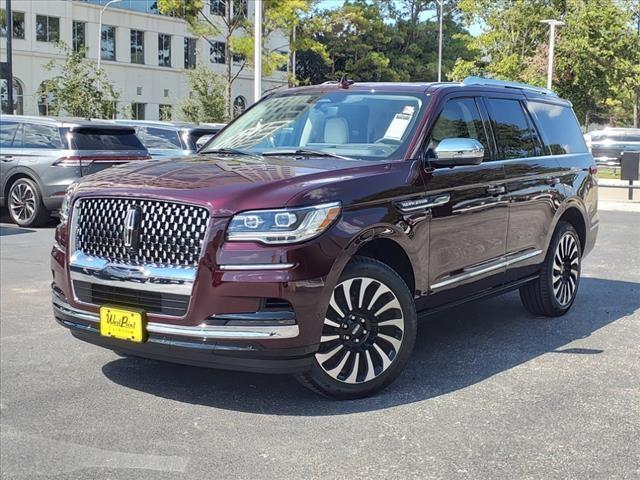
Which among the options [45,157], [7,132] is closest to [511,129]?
[45,157]

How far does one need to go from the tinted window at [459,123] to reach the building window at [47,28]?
40.5 metres

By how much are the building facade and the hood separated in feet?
105

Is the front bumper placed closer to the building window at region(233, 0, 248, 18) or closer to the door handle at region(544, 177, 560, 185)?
the door handle at region(544, 177, 560, 185)

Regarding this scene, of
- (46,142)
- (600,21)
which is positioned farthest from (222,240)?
(600,21)

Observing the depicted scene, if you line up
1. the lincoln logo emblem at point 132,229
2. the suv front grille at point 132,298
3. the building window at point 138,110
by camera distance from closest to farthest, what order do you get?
the suv front grille at point 132,298, the lincoln logo emblem at point 132,229, the building window at point 138,110

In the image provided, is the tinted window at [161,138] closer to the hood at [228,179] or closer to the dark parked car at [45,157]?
the dark parked car at [45,157]

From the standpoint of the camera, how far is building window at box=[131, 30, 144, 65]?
47.6 metres

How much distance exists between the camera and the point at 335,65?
56.3 m

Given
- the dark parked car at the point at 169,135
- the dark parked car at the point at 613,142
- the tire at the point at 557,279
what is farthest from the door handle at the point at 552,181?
the dark parked car at the point at 613,142

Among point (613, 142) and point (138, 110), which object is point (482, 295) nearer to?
point (613, 142)

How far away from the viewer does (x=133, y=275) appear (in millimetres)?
4293

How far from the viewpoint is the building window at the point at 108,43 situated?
150ft

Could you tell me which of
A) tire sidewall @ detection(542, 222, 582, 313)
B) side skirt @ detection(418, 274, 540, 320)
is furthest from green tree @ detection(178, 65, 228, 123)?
side skirt @ detection(418, 274, 540, 320)

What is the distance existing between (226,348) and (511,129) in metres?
3.16
